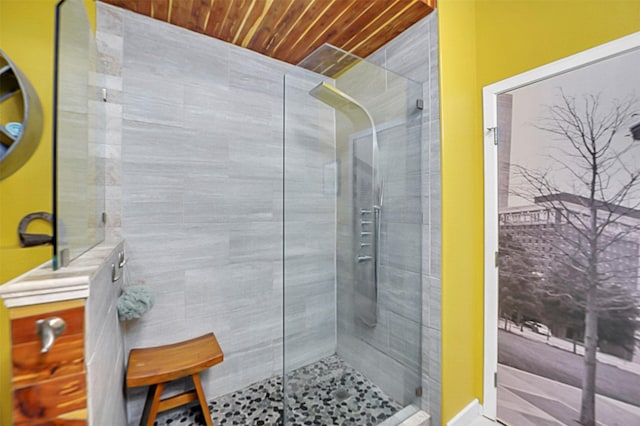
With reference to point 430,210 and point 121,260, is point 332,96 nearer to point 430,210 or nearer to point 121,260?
point 430,210

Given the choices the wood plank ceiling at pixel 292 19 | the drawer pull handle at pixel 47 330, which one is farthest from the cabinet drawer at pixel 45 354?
the wood plank ceiling at pixel 292 19

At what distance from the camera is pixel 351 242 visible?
70.8 inches

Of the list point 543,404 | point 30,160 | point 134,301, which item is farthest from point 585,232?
point 30,160

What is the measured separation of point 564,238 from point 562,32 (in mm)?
1109

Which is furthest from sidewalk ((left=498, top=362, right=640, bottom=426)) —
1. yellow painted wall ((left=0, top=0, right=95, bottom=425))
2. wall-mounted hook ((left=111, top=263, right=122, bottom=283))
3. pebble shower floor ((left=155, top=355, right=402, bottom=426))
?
yellow painted wall ((left=0, top=0, right=95, bottom=425))

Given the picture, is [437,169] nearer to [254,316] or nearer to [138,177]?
[254,316]

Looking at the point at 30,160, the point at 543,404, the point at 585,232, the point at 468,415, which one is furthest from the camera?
the point at 468,415

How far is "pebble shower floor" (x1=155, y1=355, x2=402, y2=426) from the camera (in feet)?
5.29

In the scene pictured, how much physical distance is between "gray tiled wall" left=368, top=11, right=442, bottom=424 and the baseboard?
0.13m

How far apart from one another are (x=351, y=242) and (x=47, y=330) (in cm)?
147

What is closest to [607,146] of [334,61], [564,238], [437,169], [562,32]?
[564,238]

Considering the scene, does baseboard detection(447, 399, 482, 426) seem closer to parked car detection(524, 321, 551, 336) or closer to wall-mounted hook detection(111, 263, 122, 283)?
parked car detection(524, 321, 551, 336)

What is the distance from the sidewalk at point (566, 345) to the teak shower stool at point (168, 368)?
179cm

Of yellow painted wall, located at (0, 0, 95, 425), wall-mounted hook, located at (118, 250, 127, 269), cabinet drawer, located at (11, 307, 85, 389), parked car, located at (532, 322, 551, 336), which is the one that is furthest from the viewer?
parked car, located at (532, 322, 551, 336)
